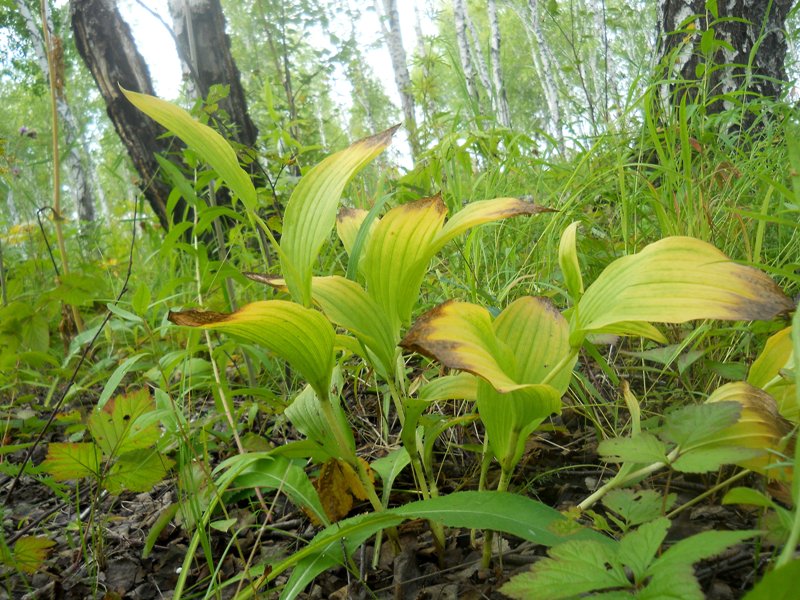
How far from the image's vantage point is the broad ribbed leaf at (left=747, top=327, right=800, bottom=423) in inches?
28.5

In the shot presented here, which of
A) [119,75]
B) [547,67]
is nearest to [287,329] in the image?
[119,75]

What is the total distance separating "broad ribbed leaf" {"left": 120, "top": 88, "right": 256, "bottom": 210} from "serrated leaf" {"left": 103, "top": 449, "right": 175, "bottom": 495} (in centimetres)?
57

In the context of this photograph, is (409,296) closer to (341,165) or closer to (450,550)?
(341,165)

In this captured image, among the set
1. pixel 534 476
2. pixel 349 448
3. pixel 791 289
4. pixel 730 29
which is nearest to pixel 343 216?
pixel 349 448

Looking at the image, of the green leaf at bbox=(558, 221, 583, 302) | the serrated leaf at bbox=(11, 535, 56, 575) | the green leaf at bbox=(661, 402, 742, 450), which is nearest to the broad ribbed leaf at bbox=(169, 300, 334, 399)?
the green leaf at bbox=(558, 221, 583, 302)

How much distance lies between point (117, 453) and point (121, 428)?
0.15ft

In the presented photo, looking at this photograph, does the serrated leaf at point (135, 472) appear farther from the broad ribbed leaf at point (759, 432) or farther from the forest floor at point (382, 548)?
the broad ribbed leaf at point (759, 432)

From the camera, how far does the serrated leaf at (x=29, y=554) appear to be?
0.91 m

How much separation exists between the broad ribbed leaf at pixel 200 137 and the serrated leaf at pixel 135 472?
1.86 feet

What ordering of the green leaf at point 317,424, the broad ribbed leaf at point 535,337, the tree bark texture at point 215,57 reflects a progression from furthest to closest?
the tree bark texture at point 215,57 → the green leaf at point 317,424 → the broad ribbed leaf at point 535,337

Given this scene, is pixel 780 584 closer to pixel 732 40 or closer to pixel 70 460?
pixel 70 460

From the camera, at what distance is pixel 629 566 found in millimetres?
502

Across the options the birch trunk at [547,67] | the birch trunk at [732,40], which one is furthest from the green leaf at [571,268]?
the birch trunk at [732,40]

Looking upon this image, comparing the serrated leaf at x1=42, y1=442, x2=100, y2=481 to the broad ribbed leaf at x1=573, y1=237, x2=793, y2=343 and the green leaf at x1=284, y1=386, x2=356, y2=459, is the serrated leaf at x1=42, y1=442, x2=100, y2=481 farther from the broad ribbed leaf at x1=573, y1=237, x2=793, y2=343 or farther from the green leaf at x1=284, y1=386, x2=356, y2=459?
the broad ribbed leaf at x1=573, y1=237, x2=793, y2=343
